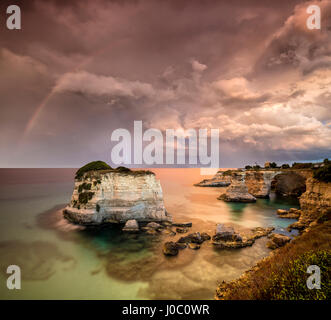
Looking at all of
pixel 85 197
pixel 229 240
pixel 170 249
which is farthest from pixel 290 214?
pixel 85 197

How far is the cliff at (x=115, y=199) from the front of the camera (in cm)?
2381

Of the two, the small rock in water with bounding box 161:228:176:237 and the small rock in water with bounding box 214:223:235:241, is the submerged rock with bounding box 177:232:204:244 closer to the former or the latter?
the small rock in water with bounding box 214:223:235:241

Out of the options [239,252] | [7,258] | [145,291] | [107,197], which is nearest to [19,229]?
[7,258]

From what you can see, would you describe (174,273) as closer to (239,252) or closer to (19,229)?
(239,252)

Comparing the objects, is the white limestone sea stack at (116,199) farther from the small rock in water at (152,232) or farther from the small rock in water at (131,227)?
the small rock in water at (152,232)

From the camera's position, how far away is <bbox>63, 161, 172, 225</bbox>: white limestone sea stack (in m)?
23.8

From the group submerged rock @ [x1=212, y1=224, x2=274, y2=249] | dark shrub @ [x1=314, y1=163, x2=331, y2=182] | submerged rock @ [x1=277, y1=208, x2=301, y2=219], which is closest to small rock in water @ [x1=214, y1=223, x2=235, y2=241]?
submerged rock @ [x1=212, y1=224, x2=274, y2=249]

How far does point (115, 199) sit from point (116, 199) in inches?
6.3

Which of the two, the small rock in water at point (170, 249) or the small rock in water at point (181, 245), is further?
the small rock in water at point (181, 245)

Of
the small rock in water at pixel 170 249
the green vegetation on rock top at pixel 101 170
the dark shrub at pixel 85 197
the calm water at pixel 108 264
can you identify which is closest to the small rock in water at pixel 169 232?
the calm water at pixel 108 264

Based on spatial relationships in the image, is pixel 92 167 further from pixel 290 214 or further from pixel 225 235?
pixel 290 214

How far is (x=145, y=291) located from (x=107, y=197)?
1562cm

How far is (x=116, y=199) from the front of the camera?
24500mm

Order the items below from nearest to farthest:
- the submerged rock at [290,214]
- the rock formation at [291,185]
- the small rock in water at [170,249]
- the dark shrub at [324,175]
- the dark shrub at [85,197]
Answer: the small rock in water at [170,249] → the dark shrub at [324,175] → the dark shrub at [85,197] → the submerged rock at [290,214] → the rock formation at [291,185]
